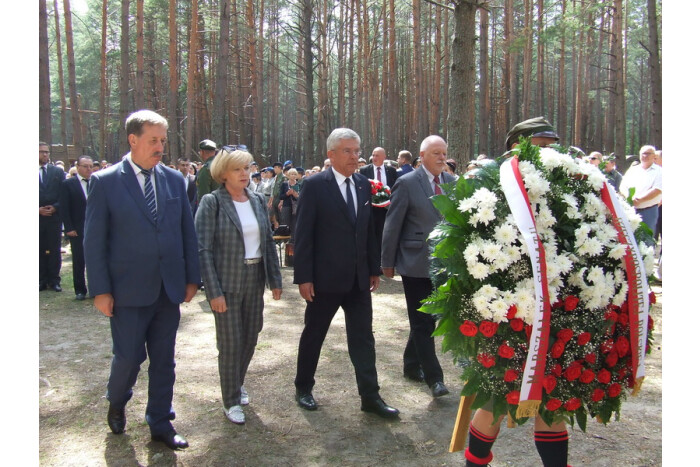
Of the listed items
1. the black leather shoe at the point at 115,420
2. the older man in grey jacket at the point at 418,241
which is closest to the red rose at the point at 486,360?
the older man in grey jacket at the point at 418,241

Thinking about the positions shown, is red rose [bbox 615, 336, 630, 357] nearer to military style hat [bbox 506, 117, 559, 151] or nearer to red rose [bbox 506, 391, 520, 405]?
red rose [bbox 506, 391, 520, 405]

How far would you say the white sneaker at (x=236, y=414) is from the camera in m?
4.17

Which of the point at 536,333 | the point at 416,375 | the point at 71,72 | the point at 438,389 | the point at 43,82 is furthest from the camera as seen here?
the point at 71,72

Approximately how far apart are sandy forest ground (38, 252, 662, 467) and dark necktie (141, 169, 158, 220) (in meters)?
1.57

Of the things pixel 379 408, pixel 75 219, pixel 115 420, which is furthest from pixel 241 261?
pixel 75 219

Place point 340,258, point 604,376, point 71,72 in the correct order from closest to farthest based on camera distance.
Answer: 1. point 604,376
2. point 340,258
3. point 71,72

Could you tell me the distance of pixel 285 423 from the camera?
4.20 m

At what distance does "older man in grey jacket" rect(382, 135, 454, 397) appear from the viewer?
4609mm

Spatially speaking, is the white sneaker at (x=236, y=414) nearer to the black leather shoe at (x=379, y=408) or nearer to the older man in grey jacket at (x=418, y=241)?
the black leather shoe at (x=379, y=408)

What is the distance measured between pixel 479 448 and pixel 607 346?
861 millimetres

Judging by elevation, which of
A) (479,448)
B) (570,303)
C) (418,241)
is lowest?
(479,448)

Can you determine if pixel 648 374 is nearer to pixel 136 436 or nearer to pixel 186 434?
pixel 186 434

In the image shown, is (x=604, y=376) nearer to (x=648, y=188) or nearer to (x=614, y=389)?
(x=614, y=389)

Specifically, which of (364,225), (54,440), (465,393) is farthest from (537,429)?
(54,440)
